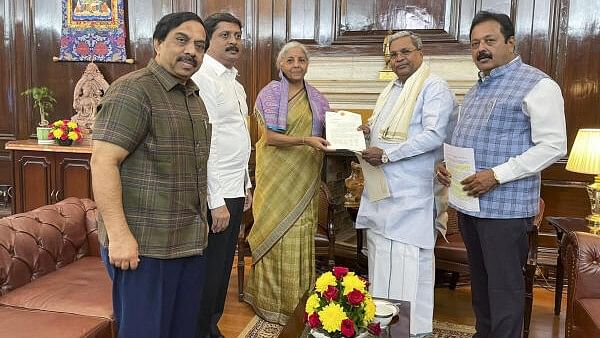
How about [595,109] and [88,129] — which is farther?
[88,129]

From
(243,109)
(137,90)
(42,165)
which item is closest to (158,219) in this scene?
(137,90)

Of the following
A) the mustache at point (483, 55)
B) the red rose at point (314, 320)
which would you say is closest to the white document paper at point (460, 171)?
the mustache at point (483, 55)

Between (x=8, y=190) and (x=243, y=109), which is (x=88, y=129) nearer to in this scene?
(x=8, y=190)

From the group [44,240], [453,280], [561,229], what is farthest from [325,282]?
[453,280]

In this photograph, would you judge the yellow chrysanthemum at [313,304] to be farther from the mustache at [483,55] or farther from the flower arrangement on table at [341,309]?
the mustache at [483,55]

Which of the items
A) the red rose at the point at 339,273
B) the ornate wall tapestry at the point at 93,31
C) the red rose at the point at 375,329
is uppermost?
the ornate wall tapestry at the point at 93,31

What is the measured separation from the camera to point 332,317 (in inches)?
66.3

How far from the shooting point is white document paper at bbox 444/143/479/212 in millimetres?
2277

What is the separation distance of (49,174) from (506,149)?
3.55m

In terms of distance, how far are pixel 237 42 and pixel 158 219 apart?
98 centimetres

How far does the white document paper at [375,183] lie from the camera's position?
8.49 ft

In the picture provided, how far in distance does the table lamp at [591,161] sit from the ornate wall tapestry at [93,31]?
3623 millimetres

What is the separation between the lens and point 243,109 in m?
2.48

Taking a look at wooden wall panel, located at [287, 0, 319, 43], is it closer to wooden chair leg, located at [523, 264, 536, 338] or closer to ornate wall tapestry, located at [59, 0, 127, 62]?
ornate wall tapestry, located at [59, 0, 127, 62]
